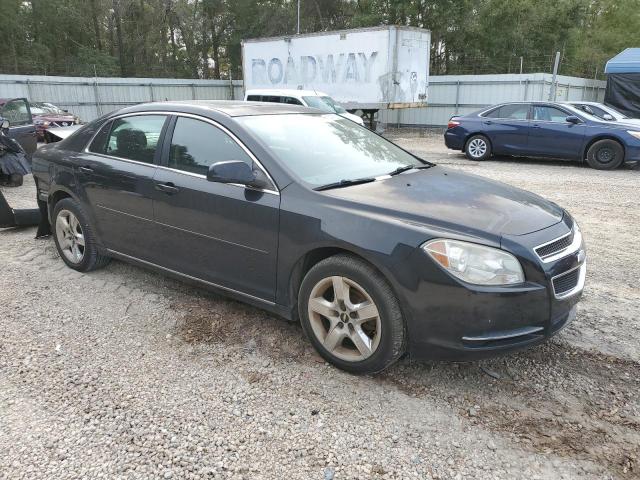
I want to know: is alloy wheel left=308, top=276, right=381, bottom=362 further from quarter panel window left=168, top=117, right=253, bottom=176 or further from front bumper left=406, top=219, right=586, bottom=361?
quarter panel window left=168, top=117, right=253, bottom=176

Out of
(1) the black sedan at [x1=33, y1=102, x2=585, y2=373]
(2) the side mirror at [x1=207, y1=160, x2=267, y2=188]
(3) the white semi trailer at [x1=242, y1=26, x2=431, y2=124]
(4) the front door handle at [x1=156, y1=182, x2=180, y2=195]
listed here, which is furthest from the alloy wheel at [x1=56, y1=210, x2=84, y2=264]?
(3) the white semi trailer at [x1=242, y1=26, x2=431, y2=124]

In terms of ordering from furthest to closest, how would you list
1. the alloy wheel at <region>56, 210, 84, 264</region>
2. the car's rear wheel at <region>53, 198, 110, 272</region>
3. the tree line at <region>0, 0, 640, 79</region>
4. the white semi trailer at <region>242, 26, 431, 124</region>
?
the tree line at <region>0, 0, 640, 79</region>, the white semi trailer at <region>242, 26, 431, 124</region>, the alloy wheel at <region>56, 210, 84, 264</region>, the car's rear wheel at <region>53, 198, 110, 272</region>

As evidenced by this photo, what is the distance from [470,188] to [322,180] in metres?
1.01

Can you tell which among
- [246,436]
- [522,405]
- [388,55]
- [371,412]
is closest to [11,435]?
[246,436]

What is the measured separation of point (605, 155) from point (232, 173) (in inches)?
418

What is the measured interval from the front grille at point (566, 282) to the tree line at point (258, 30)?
30123mm

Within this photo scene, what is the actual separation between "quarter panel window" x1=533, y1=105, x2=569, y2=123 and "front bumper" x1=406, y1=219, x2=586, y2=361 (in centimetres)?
1015

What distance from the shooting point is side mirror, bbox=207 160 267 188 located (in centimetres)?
339

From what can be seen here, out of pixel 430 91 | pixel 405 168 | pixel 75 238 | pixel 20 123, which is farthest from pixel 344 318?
pixel 430 91

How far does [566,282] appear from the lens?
122 inches

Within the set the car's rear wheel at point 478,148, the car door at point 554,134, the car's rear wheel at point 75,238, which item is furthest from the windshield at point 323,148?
the car's rear wheel at point 478,148

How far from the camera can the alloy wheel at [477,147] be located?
13133mm

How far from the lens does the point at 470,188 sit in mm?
3641

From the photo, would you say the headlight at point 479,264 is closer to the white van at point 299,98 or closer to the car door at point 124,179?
the car door at point 124,179
